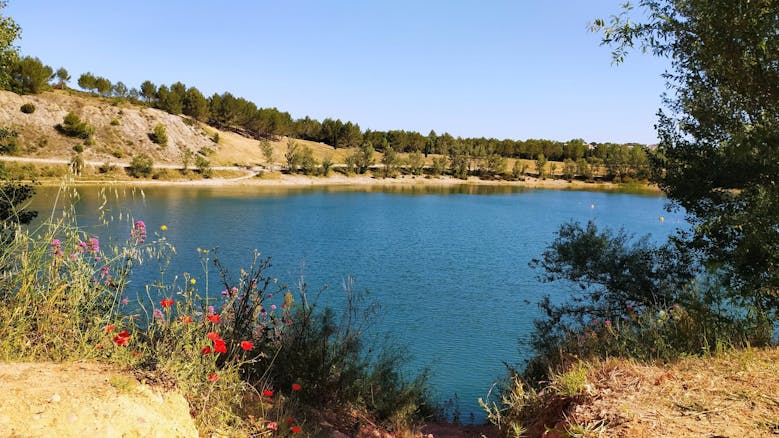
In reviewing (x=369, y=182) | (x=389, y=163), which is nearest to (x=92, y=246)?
(x=369, y=182)

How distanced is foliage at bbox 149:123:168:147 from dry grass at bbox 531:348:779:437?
82795 mm

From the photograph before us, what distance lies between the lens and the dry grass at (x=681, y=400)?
3604 millimetres

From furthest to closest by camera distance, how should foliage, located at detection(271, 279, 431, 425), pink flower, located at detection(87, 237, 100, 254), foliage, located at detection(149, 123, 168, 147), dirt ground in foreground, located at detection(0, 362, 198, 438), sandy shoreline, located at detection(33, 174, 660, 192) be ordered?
1. foliage, located at detection(149, 123, 168, 147)
2. sandy shoreline, located at detection(33, 174, 660, 192)
3. foliage, located at detection(271, 279, 431, 425)
4. pink flower, located at detection(87, 237, 100, 254)
5. dirt ground in foreground, located at detection(0, 362, 198, 438)

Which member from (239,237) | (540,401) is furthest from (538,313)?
(239,237)

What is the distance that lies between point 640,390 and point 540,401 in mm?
1081

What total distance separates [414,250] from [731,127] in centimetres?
2318

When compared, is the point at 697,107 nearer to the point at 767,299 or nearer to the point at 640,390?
the point at 767,299

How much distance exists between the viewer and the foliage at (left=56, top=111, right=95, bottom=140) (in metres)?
67.8

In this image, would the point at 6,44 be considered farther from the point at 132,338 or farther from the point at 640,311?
the point at 640,311

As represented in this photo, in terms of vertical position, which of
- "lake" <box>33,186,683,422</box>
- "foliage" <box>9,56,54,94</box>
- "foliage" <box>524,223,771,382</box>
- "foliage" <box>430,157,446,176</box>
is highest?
"foliage" <box>9,56,54,94</box>

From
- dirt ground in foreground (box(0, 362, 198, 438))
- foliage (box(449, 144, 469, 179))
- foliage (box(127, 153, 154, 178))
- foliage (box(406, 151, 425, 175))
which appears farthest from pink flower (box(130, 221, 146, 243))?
foliage (box(449, 144, 469, 179))

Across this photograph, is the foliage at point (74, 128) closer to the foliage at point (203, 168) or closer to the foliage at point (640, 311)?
the foliage at point (203, 168)

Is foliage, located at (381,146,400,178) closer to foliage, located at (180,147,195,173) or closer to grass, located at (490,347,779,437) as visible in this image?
foliage, located at (180,147,195,173)

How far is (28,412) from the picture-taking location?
293 cm
